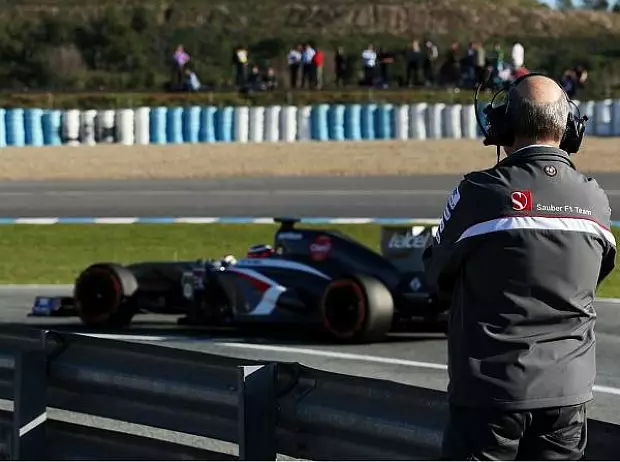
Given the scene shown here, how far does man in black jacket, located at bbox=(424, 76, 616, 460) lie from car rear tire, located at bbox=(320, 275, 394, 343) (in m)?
6.21

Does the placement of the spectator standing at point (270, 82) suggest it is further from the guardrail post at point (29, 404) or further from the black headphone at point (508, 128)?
the black headphone at point (508, 128)

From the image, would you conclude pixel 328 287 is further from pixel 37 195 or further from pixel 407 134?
pixel 407 134

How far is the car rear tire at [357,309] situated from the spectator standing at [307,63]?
30267 millimetres

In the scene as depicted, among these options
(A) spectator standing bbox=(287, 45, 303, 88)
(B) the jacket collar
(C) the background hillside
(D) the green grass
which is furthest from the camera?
(C) the background hillside

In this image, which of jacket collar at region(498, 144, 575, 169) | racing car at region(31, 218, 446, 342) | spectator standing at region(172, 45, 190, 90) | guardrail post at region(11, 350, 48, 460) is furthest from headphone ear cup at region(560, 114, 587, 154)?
spectator standing at region(172, 45, 190, 90)

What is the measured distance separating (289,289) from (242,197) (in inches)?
547

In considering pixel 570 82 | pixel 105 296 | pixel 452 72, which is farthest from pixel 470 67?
pixel 105 296

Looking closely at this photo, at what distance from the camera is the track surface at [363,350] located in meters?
9.17

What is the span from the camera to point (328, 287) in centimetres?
1050

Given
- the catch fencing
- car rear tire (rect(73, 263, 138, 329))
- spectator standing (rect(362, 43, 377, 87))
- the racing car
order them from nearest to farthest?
the racing car → car rear tire (rect(73, 263, 138, 329)) → the catch fencing → spectator standing (rect(362, 43, 377, 87))

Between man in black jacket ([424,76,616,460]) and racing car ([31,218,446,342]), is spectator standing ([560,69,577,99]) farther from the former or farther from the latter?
man in black jacket ([424,76,616,460])

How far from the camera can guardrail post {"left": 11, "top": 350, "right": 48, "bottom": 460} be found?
6.00 metres

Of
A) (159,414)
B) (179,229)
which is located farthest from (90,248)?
(159,414)

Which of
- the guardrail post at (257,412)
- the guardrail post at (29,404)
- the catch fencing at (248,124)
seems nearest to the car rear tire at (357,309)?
the guardrail post at (29,404)
